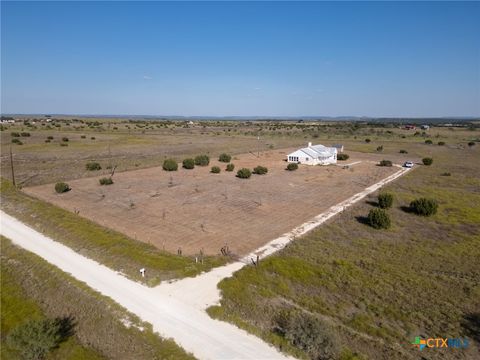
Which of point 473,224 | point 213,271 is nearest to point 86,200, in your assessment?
point 213,271

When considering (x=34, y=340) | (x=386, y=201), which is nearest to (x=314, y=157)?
(x=386, y=201)

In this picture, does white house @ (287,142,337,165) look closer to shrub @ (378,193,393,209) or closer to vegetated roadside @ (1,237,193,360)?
shrub @ (378,193,393,209)

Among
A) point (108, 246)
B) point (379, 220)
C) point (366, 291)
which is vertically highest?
point (379, 220)

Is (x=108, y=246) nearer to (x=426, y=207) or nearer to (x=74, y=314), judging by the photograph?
(x=74, y=314)

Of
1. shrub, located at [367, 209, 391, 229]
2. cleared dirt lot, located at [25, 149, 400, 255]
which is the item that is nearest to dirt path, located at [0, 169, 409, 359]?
cleared dirt lot, located at [25, 149, 400, 255]

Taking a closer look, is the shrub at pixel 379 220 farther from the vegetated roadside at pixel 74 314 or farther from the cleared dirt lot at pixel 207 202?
the vegetated roadside at pixel 74 314

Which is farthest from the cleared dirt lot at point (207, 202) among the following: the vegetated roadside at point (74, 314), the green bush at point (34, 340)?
A: the green bush at point (34, 340)
